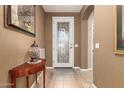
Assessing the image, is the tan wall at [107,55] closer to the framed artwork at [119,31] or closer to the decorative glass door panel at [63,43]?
the framed artwork at [119,31]

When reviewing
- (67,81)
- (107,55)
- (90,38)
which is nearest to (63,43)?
(90,38)

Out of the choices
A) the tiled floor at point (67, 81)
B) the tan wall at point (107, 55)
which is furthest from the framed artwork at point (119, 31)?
the tiled floor at point (67, 81)

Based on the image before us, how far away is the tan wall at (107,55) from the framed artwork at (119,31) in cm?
12

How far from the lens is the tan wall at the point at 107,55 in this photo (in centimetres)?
242

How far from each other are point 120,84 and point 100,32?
1380 mm

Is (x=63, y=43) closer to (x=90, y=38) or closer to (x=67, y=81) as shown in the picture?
(x=90, y=38)

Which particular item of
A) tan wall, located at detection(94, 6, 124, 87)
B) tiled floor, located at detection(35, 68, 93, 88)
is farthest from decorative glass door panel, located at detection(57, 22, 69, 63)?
tan wall, located at detection(94, 6, 124, 87)

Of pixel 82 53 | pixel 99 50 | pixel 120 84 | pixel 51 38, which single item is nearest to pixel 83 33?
pixel 82 53

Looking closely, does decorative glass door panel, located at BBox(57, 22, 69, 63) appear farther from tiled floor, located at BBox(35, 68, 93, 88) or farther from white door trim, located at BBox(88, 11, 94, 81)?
tiled floor, located at BBox(35, 68, 93, 88)

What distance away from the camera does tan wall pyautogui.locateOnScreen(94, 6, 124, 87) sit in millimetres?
2418

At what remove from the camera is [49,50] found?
7047 millimetres

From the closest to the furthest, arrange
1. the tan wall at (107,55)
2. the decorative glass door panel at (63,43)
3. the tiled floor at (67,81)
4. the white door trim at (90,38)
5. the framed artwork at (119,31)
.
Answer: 1. the framed artwork at (119,31)
2. the tan wall at (107,55)
3. the tiled floor at (67,81)
4. the white door trim at (90,38)
5. the decorative glass door panel at (63,43)

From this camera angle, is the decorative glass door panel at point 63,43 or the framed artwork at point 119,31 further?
the decorative glass door panel at point 63,43

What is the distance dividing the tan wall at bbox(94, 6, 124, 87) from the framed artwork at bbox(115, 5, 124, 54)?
12cm
